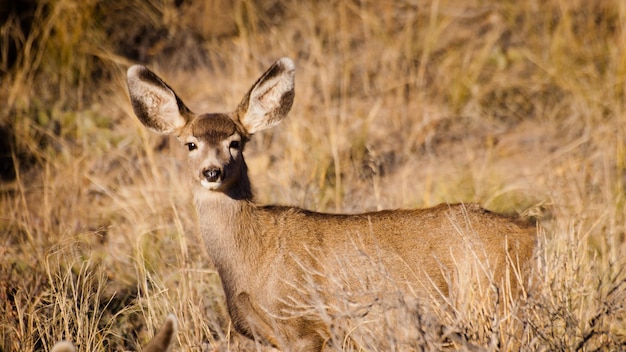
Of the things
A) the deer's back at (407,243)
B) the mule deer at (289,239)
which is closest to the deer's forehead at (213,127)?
the mule deer at (289,239)

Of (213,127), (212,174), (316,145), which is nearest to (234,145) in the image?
(213,127)

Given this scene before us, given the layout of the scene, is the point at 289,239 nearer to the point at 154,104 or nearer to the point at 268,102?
the point at 268,102

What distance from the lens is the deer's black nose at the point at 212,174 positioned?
16.5ft

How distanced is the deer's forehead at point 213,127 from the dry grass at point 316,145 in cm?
104

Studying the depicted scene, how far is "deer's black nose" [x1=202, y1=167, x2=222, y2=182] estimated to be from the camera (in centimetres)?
Answer: 502

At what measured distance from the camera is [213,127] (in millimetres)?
5320

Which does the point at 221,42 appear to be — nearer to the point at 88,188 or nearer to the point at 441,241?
the point at 88,188

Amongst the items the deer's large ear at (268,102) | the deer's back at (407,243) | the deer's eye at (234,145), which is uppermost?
the deer's large ear at (268,102)

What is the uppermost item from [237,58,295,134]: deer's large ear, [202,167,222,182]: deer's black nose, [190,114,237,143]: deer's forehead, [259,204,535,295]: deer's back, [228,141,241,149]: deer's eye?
[237,58,295,134]: deer's large ear

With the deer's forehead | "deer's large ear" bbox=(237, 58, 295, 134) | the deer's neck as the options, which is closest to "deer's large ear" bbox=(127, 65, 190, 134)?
the deer's forehead

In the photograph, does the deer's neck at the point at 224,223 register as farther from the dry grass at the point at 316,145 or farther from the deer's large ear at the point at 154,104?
the deer's large ear at the point at 154,104

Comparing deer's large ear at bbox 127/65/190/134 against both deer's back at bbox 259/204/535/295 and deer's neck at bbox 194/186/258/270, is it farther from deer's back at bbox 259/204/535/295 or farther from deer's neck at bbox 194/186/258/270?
deer's back at bbox 259/204/535/295

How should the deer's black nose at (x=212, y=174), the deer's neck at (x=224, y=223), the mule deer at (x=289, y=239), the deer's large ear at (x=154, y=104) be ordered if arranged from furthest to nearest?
the deer's large ear at (x=154, y=104), the deer's neck at (x=224, y=223), the deer's black nose at (x=212, y=174), the mule deer at (x=289, y=239)

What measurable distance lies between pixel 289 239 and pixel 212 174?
669 mm
